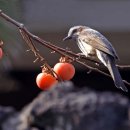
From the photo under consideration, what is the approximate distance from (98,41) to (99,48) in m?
0.11

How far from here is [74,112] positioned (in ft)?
22.2

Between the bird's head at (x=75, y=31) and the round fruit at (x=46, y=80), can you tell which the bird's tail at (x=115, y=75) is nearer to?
the round fruit at (x=46, y=80)

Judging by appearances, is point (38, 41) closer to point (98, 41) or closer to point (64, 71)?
point (64, 71)

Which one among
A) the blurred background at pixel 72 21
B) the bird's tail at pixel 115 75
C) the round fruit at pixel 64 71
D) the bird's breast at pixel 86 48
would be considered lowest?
the blurred background at pixel 72 21

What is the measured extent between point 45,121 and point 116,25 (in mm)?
2182

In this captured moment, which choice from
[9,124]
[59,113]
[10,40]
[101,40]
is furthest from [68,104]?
[10,40]

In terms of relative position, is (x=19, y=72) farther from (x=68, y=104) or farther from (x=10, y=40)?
(x=10, y=40)

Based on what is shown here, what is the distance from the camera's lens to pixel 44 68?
3.24 meters

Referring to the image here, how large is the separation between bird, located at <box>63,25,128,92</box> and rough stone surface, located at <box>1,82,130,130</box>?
2.35m

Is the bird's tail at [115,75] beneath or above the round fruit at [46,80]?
beneath

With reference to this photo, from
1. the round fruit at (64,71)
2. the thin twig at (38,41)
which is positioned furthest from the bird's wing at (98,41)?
the thin twig at (38,41)

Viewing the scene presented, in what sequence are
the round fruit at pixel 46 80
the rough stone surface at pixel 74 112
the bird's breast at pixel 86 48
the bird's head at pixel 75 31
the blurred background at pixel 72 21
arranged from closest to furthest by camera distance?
the round fruit at pixel 46 80 < the bird's breast at pixel 86 48 < the bird's head at pixel 75 31 < the rough stone surface at pixel 74 112 < the blurred background at pixel 72 21

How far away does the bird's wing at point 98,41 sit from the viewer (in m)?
3.81

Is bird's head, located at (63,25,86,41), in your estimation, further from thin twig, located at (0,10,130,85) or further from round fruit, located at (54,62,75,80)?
thin twig, located at (0,10,130,85)
